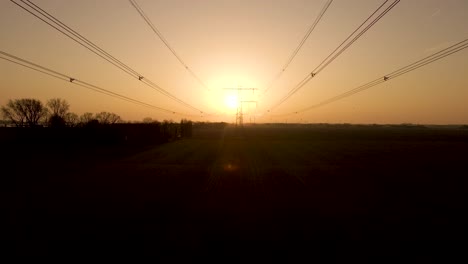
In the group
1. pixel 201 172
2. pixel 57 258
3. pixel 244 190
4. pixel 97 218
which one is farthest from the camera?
Answer: pixel 201 172

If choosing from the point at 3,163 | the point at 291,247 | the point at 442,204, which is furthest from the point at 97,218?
the point at 3,163

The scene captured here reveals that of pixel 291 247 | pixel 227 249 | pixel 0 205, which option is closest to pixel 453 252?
pixel 291 247

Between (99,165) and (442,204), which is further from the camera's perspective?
(99,165)

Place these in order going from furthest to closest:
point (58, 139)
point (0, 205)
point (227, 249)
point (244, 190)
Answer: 1. point (58, 139)
2. point (244, 190)
3. point (0, 205)
4. point (227, 249)

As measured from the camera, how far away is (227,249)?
1048 centimetres

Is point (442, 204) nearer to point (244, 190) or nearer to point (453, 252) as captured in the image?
point (453, 252)

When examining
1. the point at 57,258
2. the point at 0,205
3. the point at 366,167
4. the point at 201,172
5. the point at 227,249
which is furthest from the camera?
the point at 366,167

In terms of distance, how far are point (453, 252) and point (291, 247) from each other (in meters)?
4.88

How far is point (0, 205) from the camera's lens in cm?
1594

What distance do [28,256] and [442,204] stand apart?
17.8 meters

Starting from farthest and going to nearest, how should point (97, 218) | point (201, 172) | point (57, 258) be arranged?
point (201, 172)
point (97, 218)
point (57, 258)

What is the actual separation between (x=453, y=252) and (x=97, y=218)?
507 inches

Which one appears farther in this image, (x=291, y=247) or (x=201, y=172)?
(x=201, y=172)

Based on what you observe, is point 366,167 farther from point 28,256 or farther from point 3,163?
point 3,163
